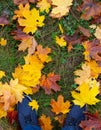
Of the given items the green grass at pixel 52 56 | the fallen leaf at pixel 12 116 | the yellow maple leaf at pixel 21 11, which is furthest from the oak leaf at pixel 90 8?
the fallen leaf at pixel 12 116

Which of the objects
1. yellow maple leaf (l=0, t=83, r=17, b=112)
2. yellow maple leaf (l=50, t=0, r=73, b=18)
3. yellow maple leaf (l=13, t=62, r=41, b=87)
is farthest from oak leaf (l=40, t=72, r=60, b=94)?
yellow maple leaf (l=50, t=0, r=73, b=18)

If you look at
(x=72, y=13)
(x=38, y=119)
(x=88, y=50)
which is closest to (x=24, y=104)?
(x=38, y=119)

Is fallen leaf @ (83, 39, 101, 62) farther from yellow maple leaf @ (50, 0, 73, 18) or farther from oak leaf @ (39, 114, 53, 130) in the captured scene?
oak leaf @ (39, 114, 53, 130)

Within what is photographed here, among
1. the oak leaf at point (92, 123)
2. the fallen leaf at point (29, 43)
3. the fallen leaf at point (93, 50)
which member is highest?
the fallen leaf at point (29, 43)

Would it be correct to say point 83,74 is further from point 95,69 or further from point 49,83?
point 49,83

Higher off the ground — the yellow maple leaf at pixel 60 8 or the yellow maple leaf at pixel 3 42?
the yellow maple leaf at pixel 60 8

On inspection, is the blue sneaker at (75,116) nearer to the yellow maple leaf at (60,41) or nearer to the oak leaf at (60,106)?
the oak leaf at (60,106)
